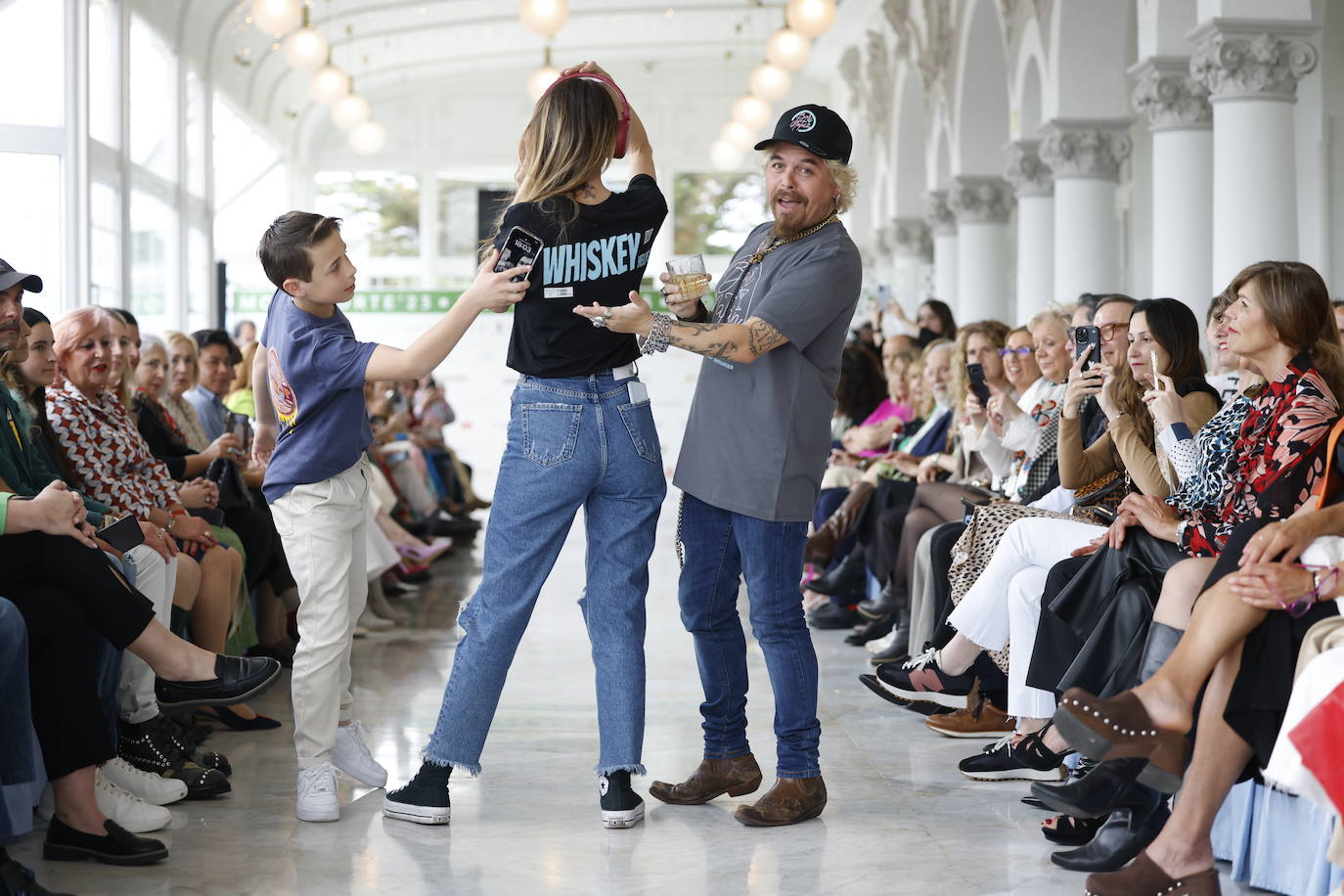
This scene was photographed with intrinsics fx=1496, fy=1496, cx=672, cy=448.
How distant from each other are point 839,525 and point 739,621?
354 centimetres

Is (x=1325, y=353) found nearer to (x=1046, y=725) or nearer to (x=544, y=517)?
(x=1046, y=725)

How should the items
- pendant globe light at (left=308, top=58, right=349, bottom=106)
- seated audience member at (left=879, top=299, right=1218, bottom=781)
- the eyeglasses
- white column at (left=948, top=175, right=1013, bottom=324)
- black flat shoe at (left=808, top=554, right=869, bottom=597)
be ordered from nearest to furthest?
seated audience member at (left=879, top=299, right=1218, bottom=781) → the eyeglasses → black flat shoe at (left=808, top=554, right=869, bottom=597) → pendant globe light at (left=308, top=58, right=349, bottom=106) → white column at (left=948, top=175, right=1013, bottom=324)

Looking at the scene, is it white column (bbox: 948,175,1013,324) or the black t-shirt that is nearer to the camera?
the black t-shirt

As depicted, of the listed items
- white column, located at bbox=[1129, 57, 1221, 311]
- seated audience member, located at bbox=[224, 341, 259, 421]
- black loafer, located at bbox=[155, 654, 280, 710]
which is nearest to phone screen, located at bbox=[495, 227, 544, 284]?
black loafer, located at bbox=[155, 654, 280, 710]

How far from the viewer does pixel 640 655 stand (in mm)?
3949

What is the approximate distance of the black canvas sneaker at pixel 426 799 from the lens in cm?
390

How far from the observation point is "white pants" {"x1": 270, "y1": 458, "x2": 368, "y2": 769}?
400cm

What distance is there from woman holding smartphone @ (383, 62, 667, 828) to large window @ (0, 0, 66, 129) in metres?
6.66

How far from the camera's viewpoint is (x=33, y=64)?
30.9 ft

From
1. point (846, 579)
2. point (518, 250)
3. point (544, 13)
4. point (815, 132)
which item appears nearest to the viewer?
point (518, 250)

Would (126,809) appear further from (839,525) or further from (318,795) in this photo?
(839,525)

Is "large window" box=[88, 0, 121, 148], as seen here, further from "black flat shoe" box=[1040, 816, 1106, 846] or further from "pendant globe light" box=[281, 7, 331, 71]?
"black flat shoe" box=[1040, 816, 1106, 846]

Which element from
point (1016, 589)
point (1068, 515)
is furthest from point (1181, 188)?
point (1016, 589)

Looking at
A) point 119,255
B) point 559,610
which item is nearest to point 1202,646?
point 559,610
